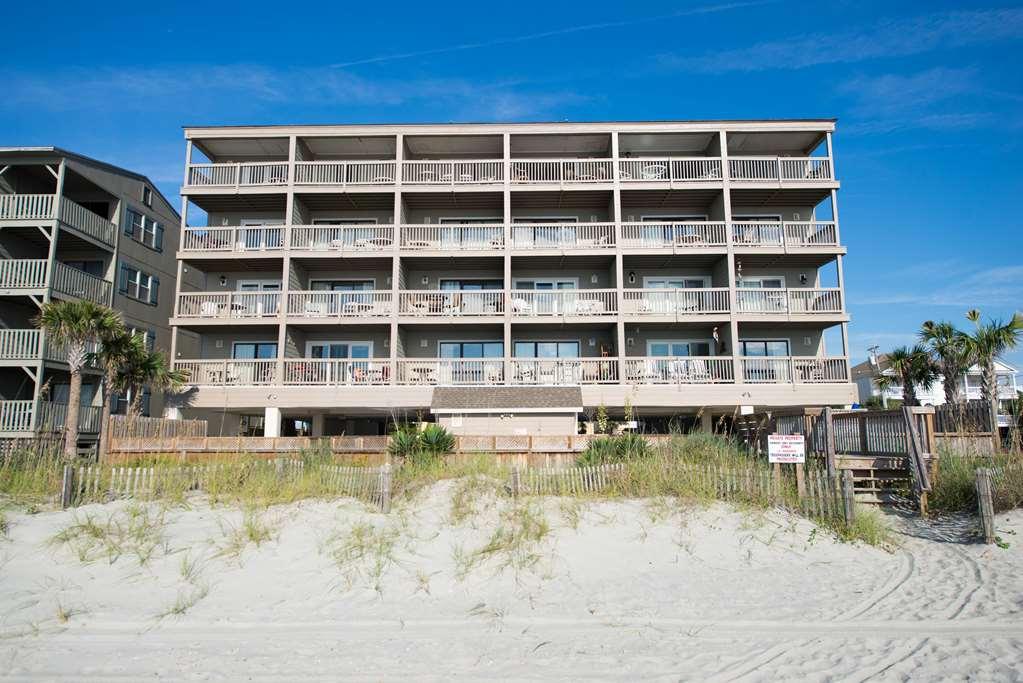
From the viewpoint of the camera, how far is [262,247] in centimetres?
2778

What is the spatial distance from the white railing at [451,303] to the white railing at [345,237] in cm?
247

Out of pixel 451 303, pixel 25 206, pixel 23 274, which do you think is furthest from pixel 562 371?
pixel 25 206

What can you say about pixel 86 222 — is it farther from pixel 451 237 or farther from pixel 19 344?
pixel 451 237

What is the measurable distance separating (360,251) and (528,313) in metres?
7.23

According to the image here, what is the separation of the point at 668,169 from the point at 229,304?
18590 millimetres

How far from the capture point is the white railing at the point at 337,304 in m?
27.2

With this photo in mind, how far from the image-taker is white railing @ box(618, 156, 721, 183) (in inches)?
1099

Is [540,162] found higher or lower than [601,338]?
higher

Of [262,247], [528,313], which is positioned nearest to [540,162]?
[528,313]

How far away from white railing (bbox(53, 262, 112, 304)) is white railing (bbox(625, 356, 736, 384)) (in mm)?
21712

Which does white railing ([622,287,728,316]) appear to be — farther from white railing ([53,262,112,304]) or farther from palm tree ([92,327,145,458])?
white railing ([53,262,112,304])

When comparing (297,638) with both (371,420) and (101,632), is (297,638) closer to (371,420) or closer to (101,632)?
(101,632)

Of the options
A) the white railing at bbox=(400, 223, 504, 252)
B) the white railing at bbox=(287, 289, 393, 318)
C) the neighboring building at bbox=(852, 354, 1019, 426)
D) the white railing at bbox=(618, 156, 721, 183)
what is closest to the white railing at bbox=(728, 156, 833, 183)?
the white railing at bbox=(618, 156, 721, 183)

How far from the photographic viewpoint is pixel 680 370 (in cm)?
2622
